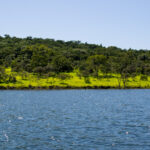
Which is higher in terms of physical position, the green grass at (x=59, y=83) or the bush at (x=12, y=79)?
the bush at (x=12, y=79)

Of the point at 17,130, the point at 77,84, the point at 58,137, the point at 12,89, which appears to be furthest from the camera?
the point at 77,84

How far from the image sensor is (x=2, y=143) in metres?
38.2

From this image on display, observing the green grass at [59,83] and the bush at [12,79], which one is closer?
the green grass at [59,83]

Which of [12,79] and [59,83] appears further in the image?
[59,83]

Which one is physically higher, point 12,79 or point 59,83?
point 12,79

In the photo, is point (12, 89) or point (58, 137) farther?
point (12, 89)

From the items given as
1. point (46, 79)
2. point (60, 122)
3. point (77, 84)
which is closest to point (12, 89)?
point (46, 79)

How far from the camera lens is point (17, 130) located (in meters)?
46.8

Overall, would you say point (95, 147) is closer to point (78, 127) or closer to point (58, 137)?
point (58, 137)

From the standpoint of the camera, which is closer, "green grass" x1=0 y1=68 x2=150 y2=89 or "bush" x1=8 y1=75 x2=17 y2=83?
"green grass" x1=0 y1=68 x2=150 y2=89

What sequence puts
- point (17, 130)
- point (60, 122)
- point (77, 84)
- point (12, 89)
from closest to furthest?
point (17, 130)
point (60, 122)
point (12, 89)
point (77, 84)

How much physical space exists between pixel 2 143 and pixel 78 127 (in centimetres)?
1474

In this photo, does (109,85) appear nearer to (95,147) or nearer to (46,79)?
(46,79)

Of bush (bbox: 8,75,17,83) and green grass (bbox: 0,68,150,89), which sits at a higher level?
bush (bbox: 8,75,17,83)
